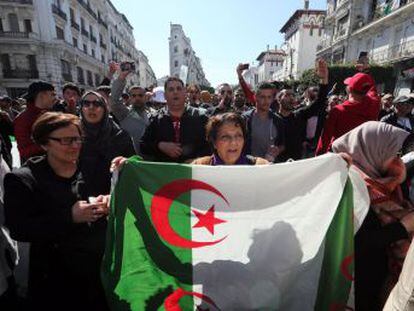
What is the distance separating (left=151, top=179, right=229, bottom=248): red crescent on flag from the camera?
1945mm

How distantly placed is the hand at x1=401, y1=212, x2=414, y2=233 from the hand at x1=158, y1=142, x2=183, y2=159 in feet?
6.71

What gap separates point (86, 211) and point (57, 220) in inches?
6.5

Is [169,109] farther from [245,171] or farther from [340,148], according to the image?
[340,148]

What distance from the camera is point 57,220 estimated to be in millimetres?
1771

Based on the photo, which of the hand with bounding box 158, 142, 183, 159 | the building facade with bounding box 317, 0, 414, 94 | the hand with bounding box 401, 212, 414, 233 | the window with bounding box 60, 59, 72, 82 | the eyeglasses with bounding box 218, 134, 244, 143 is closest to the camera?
the hand with bounding box 401, 212, 414, 233

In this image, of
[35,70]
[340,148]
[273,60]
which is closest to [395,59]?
[340,148]

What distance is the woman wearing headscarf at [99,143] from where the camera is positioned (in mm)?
2436

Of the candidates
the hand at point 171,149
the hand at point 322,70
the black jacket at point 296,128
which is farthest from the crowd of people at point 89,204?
the black jacket at point 296,128

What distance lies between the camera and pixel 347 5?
104ft

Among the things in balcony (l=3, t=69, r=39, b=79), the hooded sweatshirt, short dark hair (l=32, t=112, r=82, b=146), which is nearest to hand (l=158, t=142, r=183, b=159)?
short dark hair (l=32, t=112, r=82, b=146)

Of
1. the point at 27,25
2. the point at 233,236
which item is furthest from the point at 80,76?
the point at 233,236

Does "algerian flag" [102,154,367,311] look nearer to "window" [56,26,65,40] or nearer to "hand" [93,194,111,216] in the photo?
"hand" [93,194,111,216]

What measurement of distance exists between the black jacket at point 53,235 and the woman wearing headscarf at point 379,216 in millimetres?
1735

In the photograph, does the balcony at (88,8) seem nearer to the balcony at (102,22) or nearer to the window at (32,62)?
the balcony at (102,22)
